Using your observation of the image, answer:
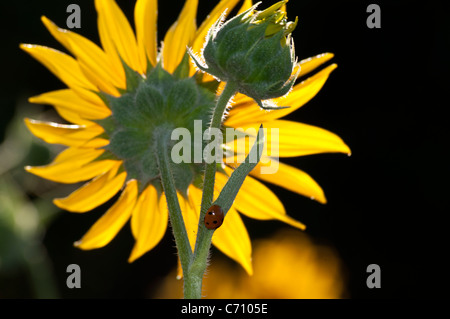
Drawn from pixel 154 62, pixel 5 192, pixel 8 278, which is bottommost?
pixel 8 278

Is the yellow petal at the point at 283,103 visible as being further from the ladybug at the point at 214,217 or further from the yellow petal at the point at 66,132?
the ladybug at the point at 214,217

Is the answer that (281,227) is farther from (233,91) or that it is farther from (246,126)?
(233,91)

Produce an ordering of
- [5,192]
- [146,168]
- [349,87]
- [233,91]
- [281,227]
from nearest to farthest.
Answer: [233,91]
[146,168]
[5,192]
[281,227]
[349,87]

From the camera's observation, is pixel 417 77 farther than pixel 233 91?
Yes

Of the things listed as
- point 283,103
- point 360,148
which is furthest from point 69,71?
point 360,148

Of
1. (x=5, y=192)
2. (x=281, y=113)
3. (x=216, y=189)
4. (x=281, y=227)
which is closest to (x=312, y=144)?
(x=281, y=113)

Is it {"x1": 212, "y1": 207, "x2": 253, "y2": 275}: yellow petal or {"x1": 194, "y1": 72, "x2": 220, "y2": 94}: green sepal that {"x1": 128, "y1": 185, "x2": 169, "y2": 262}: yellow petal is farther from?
{"x1": 194, "y1": 72, "x2": 220, "y2": 94}: green sepal
